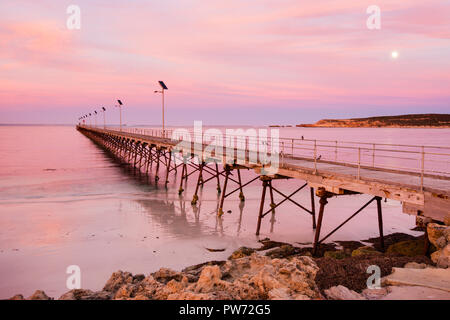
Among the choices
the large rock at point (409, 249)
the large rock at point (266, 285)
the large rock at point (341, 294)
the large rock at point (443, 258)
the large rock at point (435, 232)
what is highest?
the large rock at point (435, 232)

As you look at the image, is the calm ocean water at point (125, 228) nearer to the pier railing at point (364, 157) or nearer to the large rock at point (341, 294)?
the pier railing at point (364, 157)

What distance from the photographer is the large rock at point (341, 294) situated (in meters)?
5.29

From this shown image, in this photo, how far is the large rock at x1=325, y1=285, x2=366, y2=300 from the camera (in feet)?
17.4

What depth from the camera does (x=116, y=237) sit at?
11945mm

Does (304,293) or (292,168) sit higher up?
(292,168)

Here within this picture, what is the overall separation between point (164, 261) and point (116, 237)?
3114mm

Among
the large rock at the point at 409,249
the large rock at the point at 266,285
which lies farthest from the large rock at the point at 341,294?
the large rock at the point at 409,249

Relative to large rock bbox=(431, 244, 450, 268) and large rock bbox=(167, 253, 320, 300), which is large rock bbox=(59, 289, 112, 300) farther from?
large rock bbox=(431, 244, 450, 268)

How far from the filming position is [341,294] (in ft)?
17.7
